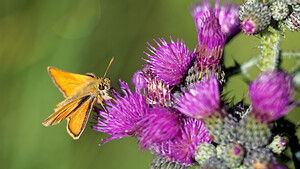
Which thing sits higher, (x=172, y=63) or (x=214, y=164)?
(x=172, y=63)

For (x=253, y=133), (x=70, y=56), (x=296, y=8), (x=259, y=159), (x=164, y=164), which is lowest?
(x=259, y=159)

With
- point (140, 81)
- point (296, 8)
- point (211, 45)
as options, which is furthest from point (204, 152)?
point (296, 8)

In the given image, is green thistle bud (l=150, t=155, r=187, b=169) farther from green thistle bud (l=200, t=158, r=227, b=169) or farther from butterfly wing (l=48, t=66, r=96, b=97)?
Answer: butterfly wing (l=48, t=66, r=96, b=97)

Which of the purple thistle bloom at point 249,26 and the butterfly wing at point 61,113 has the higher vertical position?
the butterfly wing at point 61,113

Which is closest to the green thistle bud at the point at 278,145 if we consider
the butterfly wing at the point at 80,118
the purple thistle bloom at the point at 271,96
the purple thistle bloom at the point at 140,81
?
the purple thistle bloom at the point at 271,96

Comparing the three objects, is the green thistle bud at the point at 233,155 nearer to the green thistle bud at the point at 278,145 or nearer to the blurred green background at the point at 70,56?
the green thistle bud at the point at 278,145

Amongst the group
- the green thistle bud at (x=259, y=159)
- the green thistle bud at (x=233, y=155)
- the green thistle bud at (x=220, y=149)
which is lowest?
the green thistle bud at (x=259, y=159)

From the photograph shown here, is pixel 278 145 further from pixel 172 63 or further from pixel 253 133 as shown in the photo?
pixel 172 63
